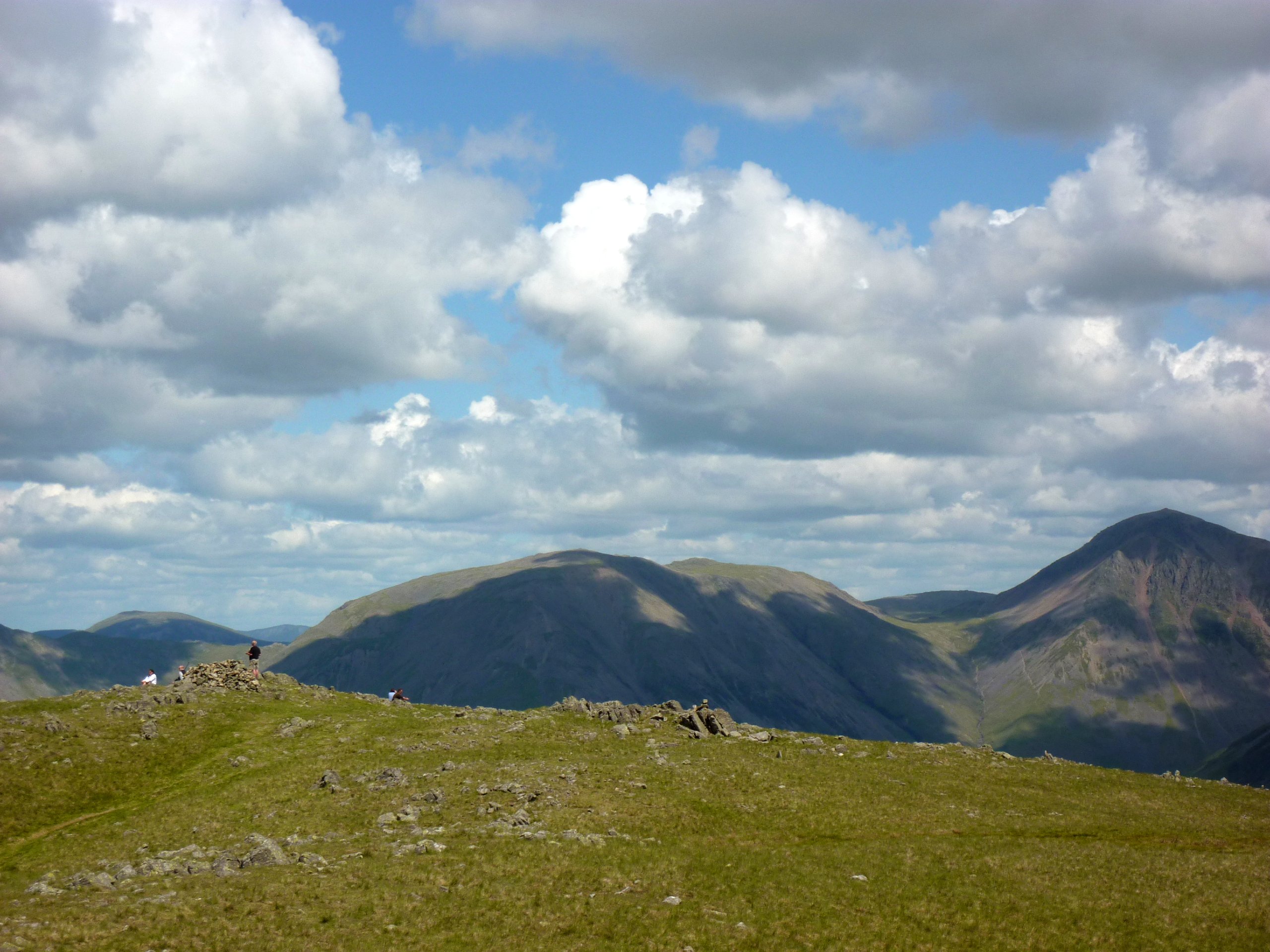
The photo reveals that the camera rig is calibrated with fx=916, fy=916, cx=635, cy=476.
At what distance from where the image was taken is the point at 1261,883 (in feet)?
151

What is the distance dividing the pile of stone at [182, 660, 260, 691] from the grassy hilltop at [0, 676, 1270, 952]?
3.72 m

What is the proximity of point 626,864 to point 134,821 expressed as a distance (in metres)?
30.9

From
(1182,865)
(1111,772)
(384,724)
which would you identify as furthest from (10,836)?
(1111,772)

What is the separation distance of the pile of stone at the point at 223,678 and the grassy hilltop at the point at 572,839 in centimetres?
372

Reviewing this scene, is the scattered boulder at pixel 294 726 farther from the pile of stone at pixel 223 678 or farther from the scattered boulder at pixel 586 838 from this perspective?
the scattered boulder at pixel 586 838

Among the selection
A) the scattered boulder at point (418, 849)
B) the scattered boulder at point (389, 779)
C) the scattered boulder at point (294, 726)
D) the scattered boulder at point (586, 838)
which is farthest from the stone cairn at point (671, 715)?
the scattered boulder at point (418, 849)

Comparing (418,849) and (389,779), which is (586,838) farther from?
(389,779)

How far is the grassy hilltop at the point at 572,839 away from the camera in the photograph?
38.1 m

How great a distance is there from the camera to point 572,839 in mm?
49312

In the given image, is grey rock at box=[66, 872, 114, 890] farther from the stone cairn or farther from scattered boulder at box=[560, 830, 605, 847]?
the stone cairn

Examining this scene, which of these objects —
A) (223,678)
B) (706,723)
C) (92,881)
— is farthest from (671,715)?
(92,881)

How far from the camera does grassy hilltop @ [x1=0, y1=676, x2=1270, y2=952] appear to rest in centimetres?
3806

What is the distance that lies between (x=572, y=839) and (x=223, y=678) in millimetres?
52546

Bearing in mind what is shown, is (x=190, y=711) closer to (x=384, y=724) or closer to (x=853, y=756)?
(x=384, y=724)
